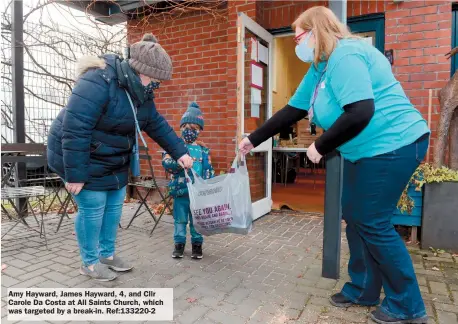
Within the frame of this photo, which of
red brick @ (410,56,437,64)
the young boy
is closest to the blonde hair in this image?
the young boy

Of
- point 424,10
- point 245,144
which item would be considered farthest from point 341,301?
point 424,10

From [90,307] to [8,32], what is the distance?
4699 millimetres

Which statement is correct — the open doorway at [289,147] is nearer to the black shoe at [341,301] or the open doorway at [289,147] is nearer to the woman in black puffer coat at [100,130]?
the black shoe at [341,301]

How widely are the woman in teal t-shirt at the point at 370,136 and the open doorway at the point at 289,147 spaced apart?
3.22 metres

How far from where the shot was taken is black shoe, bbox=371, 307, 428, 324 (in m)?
1.98

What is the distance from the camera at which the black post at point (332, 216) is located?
2.69m

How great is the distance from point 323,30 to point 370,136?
656 millimetres

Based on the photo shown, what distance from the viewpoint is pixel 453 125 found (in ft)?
11.8

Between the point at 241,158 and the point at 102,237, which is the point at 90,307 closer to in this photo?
the point at 102,237

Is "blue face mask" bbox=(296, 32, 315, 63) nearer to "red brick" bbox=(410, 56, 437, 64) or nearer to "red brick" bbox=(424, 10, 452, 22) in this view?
"red brick" bbox=(410, 56, 437, 64)

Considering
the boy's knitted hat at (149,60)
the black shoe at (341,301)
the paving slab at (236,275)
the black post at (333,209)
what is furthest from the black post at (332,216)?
the boy's knitted hat at (149,60)

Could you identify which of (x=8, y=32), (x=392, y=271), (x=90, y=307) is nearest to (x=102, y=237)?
(x=90, y=307)

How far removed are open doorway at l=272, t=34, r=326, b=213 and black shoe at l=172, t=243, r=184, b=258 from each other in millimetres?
2357

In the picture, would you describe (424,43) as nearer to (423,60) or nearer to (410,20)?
(423,60)
